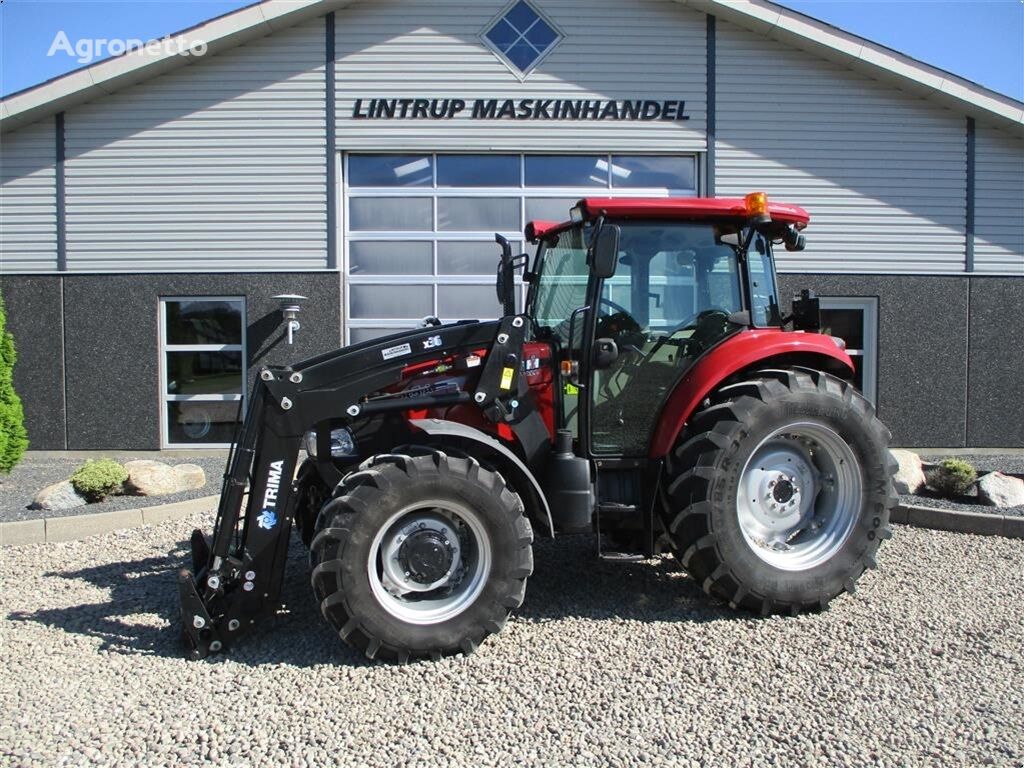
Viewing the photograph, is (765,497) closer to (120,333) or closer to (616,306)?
(616,306)

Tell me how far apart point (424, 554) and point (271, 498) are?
0.79 metres

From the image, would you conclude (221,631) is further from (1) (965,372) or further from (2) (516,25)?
(1) (965,372)

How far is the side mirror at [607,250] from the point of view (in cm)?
391

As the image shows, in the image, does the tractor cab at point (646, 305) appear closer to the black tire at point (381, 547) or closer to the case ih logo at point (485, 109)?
the black tire at point (381, 547)

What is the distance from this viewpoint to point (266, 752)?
2910 mm

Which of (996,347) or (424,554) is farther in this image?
(996,347)

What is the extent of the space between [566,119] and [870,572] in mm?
7156

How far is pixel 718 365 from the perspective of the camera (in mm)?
4301

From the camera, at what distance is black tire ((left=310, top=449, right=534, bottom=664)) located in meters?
3.60

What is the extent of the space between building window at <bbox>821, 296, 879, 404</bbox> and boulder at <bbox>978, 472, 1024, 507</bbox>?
3731 millimetres

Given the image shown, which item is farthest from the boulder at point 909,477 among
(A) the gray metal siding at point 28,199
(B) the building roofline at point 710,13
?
(A) the gray metal siding at point 28,199

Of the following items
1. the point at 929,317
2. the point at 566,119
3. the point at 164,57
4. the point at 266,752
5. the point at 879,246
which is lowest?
the point at 266,752

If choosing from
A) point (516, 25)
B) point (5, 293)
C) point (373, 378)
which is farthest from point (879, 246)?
point (5, 293)

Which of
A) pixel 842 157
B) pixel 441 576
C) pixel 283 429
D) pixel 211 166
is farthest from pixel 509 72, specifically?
pixel 441 576
